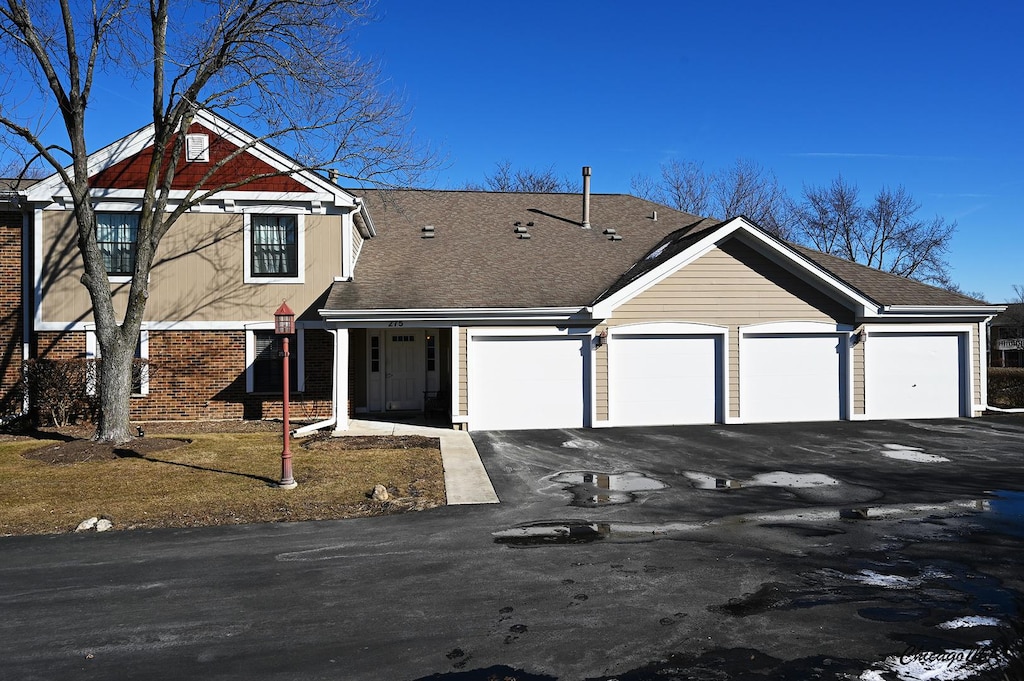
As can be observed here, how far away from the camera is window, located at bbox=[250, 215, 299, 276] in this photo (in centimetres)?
1551

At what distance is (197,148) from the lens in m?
15.3

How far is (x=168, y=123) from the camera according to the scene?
12438 mm

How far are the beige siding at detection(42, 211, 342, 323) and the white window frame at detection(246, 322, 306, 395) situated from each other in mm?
250

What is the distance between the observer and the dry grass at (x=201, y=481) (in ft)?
26.0

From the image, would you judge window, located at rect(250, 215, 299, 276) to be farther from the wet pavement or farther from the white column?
the wet pavement

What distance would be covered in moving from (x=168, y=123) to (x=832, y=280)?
47.8ft

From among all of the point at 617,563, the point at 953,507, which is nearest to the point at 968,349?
the point at 953,507

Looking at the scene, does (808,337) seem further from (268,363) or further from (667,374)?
(268,363)

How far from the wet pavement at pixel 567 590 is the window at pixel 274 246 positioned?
9.26m

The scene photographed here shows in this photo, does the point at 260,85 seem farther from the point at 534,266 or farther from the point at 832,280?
the point at 832,280

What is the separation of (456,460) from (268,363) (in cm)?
681

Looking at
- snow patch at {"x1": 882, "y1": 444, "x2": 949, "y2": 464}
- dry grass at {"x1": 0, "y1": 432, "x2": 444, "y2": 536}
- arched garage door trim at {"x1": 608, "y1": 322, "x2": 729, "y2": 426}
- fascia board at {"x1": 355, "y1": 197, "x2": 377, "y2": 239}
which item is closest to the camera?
dry grass at {"x1": 0, "y1": 432, "x2": 444, "y2": 536}

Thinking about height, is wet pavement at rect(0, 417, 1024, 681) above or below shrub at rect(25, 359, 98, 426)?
below

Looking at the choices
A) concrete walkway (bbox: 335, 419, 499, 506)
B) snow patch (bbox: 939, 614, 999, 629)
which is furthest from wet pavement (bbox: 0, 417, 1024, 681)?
concrete walkway (bbox: 335, 419, 499, 506)
